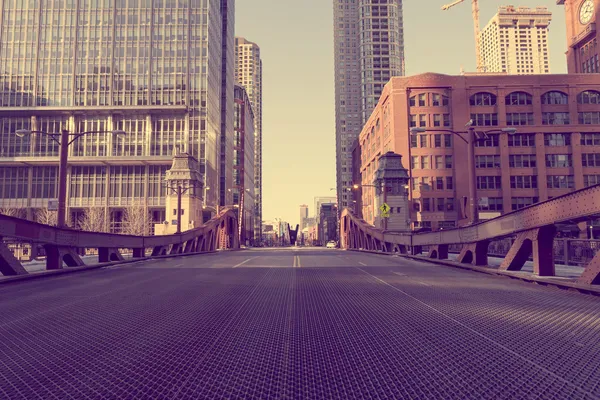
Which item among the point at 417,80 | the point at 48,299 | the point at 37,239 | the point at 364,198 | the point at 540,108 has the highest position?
the point at 417,80

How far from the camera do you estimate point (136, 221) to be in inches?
2820

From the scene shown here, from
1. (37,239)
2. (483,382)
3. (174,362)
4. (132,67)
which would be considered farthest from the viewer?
(132,67)

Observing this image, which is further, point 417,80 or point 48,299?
point 417,80

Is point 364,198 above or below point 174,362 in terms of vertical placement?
above

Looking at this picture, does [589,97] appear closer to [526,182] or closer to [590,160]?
[590,160]

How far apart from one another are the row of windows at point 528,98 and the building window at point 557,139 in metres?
5.69

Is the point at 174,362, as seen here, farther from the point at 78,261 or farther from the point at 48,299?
the point at 78,261

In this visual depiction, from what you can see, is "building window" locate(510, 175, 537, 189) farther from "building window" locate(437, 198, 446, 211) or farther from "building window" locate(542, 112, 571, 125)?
"building window" locate(437, 198, 446, 211)

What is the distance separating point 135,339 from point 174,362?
129 centimetres

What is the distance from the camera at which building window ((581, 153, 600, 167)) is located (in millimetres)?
69188

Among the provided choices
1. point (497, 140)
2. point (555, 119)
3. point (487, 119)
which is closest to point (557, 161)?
point (555, 119)

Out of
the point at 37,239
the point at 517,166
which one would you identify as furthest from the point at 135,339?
the point at 517,166

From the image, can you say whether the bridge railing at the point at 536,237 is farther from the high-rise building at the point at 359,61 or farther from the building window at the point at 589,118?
the high-rise building at the point at 359,61

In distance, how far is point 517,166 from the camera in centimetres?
7006
